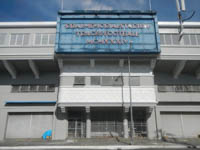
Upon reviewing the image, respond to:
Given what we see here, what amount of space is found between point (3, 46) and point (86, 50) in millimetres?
8664

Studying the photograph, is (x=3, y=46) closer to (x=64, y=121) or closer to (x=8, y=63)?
(x=8, y=63)

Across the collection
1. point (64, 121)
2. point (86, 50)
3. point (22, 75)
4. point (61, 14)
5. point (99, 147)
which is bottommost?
point (99, 147)

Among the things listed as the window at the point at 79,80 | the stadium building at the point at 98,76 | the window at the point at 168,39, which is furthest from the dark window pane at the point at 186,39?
the window at the point at 79,80

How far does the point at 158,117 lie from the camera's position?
1556cm

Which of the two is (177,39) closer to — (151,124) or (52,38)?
(151,124)

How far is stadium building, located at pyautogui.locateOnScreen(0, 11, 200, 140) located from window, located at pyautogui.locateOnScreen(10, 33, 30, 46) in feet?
0.35

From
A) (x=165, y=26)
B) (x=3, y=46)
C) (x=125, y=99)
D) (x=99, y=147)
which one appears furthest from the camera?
(x=165, y=26)

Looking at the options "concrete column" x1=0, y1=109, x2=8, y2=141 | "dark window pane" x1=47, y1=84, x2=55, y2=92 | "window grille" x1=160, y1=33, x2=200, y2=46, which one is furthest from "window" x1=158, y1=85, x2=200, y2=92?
"concrete column" x1=0, y1=109, x2=8, y2=141

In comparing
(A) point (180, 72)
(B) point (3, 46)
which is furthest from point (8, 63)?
(A) point (180, 72)

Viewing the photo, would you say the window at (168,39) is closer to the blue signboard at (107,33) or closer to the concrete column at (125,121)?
the blue signboard at (107,33)

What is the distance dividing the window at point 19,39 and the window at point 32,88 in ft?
14.8

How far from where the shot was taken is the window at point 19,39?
16203 mm

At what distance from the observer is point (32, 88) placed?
54.7 feet

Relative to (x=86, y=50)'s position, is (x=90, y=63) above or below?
below
